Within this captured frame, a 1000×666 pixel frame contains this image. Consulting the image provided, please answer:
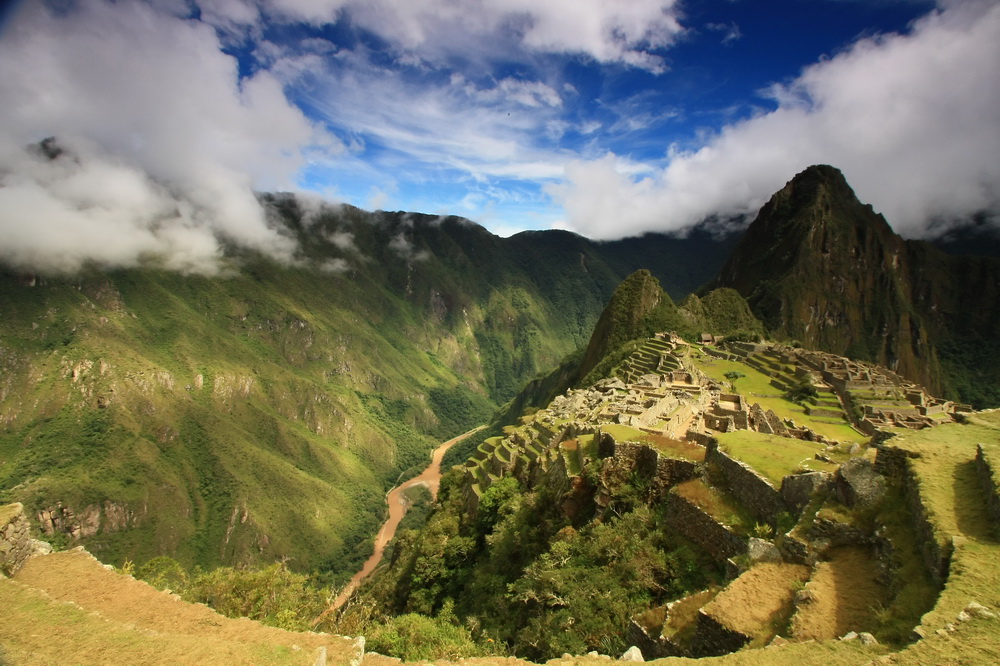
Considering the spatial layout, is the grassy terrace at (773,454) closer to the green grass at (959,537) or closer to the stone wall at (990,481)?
the green grass at (959,537)

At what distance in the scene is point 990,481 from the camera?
29.8ft

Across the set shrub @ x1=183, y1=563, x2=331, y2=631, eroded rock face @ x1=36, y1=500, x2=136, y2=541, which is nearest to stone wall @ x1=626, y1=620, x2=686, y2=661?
shrub @ x1=183, y1=563, x2=331, y2=631

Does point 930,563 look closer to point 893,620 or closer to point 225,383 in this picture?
point 893,620

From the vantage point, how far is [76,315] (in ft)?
570

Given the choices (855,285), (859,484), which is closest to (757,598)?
(859,484)

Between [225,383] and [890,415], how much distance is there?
213 metres

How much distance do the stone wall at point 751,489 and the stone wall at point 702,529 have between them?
1299 millimetres

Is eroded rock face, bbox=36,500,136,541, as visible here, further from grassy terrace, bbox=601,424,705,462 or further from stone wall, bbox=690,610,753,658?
stone wall, bbox=690,610,753,658

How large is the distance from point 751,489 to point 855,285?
693ft

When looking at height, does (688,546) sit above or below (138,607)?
above

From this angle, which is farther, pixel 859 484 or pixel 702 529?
pixel 702 529

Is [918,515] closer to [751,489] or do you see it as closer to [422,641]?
[751,489]

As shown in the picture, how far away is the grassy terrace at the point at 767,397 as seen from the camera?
140 ft

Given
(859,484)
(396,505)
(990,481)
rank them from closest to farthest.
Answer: (990,481), (859,484), (396,505)
